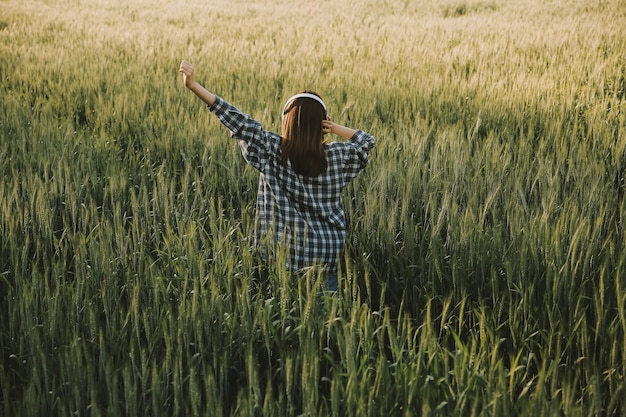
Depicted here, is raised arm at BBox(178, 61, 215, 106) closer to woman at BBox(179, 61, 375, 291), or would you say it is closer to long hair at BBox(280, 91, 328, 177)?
woman at BBox(179, 61, 375, 291)

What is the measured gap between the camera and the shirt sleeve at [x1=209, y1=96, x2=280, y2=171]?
6.67 ft

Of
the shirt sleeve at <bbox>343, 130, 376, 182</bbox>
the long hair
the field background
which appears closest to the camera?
the field background

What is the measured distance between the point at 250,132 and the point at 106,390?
0.93 m

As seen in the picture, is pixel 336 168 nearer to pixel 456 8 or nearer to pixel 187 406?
pixel 187 406

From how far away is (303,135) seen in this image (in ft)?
6.63

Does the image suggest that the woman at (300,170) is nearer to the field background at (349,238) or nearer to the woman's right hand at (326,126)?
the woman's right hand at (326,126)

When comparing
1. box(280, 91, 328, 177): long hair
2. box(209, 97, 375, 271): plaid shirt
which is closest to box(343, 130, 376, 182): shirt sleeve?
box(209, 97, 375, 271): plaid shirt

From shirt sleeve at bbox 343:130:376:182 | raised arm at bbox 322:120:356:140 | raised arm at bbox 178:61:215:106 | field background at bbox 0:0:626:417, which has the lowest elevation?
field background at bbox 0:0:626:417

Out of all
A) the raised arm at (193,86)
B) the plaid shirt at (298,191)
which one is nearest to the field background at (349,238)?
the plaid shirt at (298,191)

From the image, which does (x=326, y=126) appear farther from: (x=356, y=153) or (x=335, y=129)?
(x=356, y=153)

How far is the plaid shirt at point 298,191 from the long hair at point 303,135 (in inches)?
2.3

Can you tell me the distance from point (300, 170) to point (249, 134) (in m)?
0.19

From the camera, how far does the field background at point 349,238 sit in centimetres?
137

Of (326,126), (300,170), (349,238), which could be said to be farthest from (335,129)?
(349,238)
